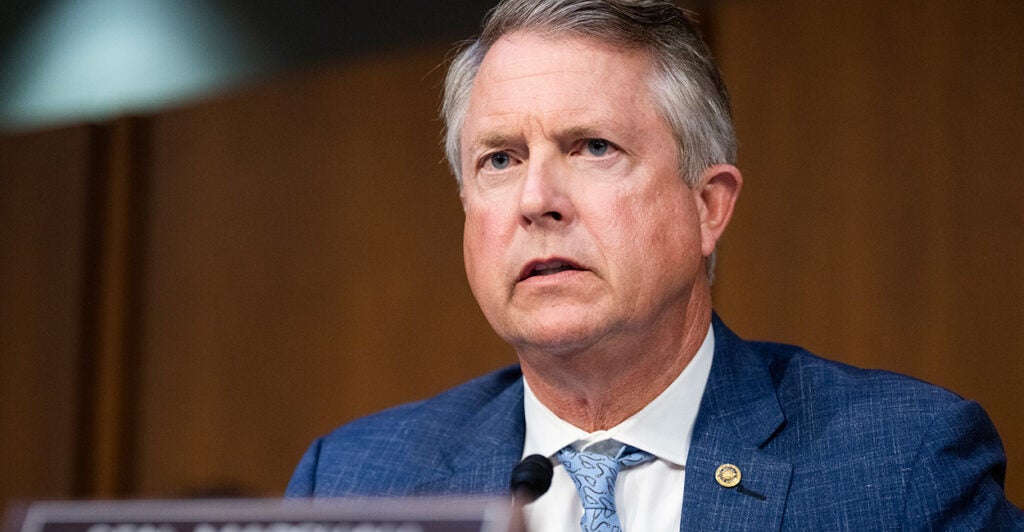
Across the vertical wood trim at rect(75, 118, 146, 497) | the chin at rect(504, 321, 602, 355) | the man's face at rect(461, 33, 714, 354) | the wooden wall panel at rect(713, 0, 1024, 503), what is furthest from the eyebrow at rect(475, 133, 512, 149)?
the vertical wood trim at rect(75, 118, 146, 497)

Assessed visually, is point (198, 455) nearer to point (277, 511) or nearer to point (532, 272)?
point (532, 272)

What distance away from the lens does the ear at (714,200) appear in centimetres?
181

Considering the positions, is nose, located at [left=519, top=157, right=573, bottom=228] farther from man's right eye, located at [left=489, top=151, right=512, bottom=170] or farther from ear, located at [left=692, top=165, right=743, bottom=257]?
ear, located at [left=692, top=165, right=743, bottom=257]

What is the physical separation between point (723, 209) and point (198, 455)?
87.5 inches

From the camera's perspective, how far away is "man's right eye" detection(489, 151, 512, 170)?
5.78 ft

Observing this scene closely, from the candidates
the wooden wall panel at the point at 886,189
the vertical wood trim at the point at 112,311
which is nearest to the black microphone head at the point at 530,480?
the wooden wall panel at the point at 886,189

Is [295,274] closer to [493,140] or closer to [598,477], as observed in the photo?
[493,140]

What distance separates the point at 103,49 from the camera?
415cm

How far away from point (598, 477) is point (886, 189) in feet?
3.97

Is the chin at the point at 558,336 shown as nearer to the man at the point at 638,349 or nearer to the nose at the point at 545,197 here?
the man at the point at 638,349

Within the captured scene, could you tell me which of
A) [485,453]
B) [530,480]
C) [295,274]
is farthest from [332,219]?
[530,480]

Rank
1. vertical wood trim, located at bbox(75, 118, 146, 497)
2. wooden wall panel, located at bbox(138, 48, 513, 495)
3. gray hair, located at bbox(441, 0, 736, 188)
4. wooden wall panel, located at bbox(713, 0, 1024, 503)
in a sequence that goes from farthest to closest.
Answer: vertical wood trim, located at bbox(75, 118, 146, 497) < wooden wall panel, located at bbox(138, 48, 513, 495) < wooden wall panel, located at bbox(713, 0, 1024, 503) < gray hair, located at bbox(441, 0, 736, 188)

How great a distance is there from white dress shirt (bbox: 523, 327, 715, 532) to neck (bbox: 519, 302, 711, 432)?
2 centimetres

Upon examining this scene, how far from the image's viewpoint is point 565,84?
1.70 meters
